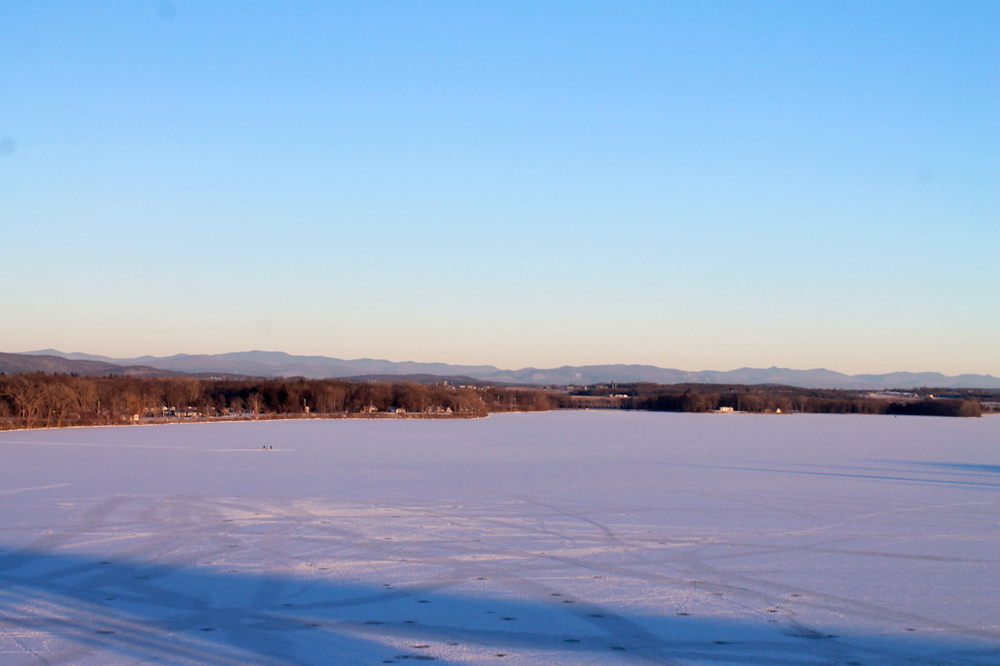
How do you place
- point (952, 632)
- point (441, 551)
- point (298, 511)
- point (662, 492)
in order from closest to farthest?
point (952, 632), point (441, 551), point (298, 511), point (662, 492)

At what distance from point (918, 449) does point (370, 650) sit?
1156 inches

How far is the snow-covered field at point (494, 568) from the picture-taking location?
250 inches

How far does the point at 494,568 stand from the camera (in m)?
8.94

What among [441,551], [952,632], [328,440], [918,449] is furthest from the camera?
[328,440]

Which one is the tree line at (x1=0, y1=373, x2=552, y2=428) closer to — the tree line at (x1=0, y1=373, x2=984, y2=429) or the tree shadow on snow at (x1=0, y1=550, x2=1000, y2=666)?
the tree line at (x1=0, y1=373, x2=984, y2=429)

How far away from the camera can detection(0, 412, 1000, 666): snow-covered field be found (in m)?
6.35

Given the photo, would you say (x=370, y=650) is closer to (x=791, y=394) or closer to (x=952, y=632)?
(x=952, y=632)

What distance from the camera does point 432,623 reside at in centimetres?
688

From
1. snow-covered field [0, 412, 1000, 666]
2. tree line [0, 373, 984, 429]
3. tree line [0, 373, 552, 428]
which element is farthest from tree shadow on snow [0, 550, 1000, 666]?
tree line [0, 373, 552, 428]

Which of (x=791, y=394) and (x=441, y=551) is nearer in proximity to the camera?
(x=441, y=551)

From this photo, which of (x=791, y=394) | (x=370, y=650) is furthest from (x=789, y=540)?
(x=791, y=394)

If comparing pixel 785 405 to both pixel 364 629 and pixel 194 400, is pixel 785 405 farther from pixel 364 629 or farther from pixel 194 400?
pixel 364 629

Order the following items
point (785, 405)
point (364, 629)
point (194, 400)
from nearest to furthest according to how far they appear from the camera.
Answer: point (364, 629) < point (194, 400) < point (785, 405)

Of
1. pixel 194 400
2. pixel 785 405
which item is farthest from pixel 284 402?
pixel 785 405
